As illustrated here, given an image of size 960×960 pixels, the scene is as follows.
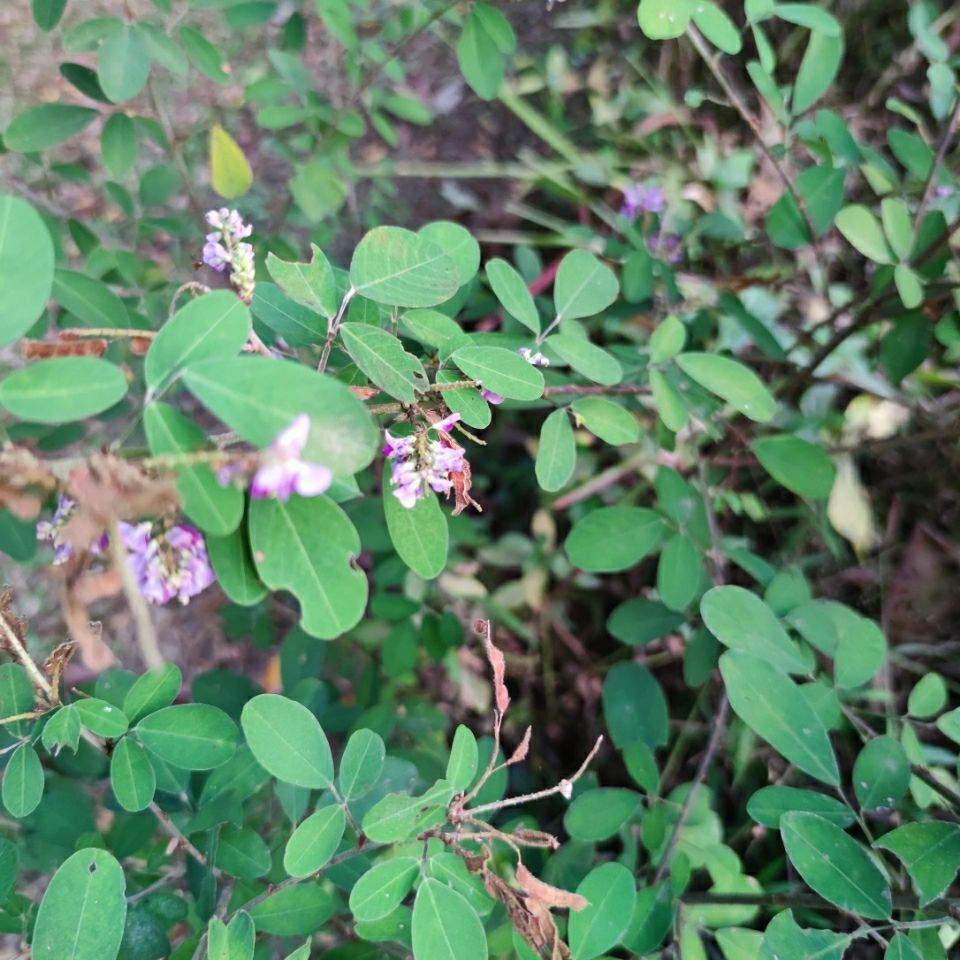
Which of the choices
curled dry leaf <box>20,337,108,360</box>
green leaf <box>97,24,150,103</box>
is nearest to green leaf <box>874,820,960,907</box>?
curled dry leaf <box>20,337,108,360</box>

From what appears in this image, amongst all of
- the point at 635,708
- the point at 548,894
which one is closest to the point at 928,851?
the point at 548,894

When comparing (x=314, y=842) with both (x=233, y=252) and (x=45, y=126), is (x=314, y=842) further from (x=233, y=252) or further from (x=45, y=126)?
(x=45, y=126)

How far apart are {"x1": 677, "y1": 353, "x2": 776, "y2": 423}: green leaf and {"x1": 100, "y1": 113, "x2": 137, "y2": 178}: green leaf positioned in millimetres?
1213

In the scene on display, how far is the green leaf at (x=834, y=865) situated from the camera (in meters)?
0.90

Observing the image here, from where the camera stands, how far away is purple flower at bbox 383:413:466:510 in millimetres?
821

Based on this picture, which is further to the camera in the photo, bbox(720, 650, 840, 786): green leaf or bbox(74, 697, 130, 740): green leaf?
bbox(720, 650, 840, 786): green leaf

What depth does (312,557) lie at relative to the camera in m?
0.71

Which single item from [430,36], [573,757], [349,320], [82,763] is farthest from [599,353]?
[430,36]

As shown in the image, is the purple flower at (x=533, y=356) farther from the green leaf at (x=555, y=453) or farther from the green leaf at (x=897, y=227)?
the green leaf at (x=897, y=227)

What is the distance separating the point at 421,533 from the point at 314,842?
1.23 ft

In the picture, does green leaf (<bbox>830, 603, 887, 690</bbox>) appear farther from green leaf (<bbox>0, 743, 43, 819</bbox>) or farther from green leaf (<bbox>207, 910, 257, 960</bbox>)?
green leaf (<bbox>0, 743, 43, 819</bbox>)

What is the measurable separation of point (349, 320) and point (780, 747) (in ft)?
2.52

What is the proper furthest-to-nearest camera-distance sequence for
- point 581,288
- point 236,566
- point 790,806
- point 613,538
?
1. point 613,538
2. point 581,288
3. point 790,806
4. point 236,566

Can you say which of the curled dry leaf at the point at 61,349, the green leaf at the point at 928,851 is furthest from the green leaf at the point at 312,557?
the green leaf at the point at 928,851
